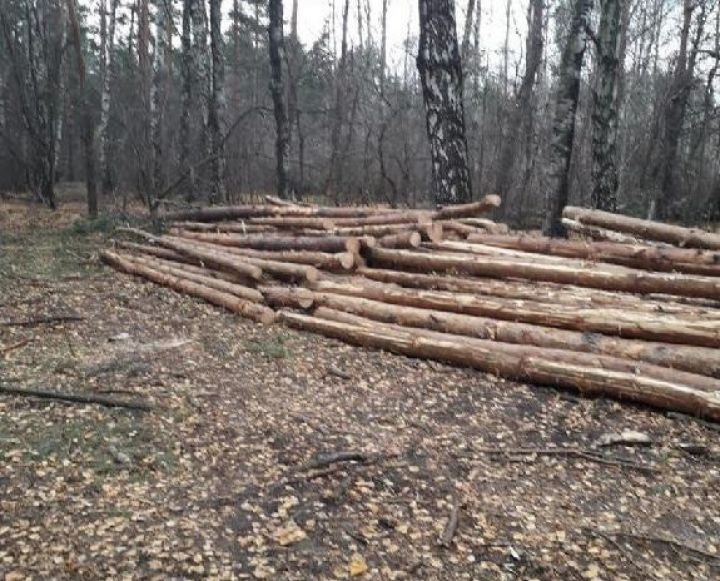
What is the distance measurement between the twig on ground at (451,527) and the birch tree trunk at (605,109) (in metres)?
8.64

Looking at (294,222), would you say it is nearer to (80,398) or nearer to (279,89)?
(80,398)

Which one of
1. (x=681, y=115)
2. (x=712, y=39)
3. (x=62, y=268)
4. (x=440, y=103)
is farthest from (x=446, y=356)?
(x=712, y=39)

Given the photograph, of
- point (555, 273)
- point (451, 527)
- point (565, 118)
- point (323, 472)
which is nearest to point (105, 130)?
point (565, 118)

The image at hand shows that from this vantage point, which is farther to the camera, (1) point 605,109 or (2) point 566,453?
(1) point 605,109

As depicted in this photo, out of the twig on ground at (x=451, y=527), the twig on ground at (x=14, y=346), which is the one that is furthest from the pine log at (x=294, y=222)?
the twig on ground at (x=451, y=527)

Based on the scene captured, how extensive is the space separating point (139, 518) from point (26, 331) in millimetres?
3356

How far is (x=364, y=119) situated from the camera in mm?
20438

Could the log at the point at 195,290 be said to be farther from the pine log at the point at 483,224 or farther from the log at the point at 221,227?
the pine log at the point at 483,224

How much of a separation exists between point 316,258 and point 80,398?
11.5ft

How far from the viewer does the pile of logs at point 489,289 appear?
16.3 feet

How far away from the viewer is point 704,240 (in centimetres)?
630

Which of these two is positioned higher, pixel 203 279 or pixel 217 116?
pixel 217 116

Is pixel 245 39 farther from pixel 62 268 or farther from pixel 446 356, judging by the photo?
pixel 446 356

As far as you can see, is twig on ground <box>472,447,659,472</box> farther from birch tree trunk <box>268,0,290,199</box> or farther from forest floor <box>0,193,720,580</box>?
birch tree trunk <box>268,0,290,199</box>
